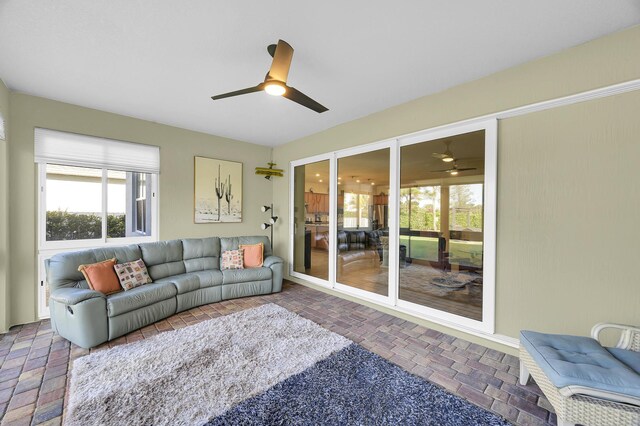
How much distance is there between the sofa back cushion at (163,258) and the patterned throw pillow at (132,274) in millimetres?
168

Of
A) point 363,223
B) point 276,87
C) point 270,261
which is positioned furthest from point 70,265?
point 363,223

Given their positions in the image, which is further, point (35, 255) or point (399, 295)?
point (399, 295)

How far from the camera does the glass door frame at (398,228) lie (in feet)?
Result: 8.80

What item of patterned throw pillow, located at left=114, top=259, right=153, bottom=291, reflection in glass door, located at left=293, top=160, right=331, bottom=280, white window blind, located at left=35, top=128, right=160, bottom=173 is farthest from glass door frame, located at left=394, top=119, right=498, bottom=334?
white window blind, located at left=35, top=128, right=160, bottom=173

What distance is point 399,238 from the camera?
357 centimetres

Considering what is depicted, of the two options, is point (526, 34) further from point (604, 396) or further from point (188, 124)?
point (188, 124)

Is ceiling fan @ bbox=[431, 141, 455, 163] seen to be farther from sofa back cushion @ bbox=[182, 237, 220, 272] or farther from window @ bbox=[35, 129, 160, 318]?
window @ bbox=[35, 129, 160, 318]

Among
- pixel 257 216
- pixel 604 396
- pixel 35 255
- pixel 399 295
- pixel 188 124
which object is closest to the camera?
pixel 604 396

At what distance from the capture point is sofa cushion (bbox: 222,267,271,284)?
406 centimetres

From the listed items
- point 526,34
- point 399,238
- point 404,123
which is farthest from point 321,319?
point 526,34

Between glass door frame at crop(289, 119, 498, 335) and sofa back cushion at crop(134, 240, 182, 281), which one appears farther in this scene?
sofa back cushion at crop(134, 240, 182, 281)

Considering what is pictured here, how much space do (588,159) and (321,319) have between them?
320 centimetres

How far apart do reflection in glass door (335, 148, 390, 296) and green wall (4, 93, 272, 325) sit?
2025mm

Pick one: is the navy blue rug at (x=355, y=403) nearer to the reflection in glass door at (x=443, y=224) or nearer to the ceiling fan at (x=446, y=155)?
the reflection in glass door at (x=443, y=224)
